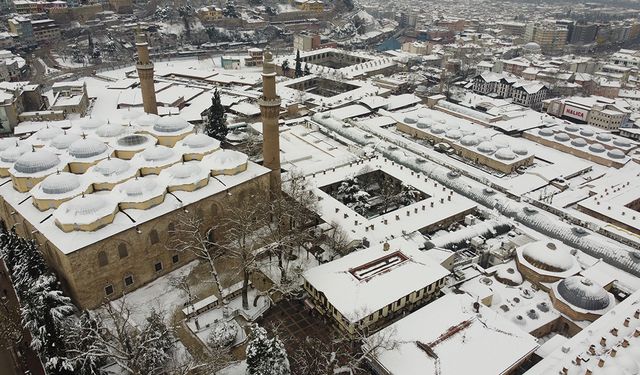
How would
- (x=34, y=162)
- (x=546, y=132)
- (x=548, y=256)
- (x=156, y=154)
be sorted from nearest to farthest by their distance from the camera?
1. (x=548, y=256)
2. (x=34, y=162)
3. (x=156, y=154)
4. (x=546, y=132)

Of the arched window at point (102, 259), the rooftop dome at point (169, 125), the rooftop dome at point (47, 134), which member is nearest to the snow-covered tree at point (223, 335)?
the arched window at point (102, 259)

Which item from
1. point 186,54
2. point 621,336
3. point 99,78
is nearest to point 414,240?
point 621,336

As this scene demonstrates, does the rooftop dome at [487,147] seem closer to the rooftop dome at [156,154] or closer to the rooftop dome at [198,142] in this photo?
the rooftop dome at [198,142]

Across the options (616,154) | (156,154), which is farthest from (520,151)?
(156,154)

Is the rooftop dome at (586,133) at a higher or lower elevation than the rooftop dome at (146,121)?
lower

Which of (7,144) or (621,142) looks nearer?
(7,144)

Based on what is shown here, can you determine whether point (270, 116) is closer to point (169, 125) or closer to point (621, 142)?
point (169, 125)
